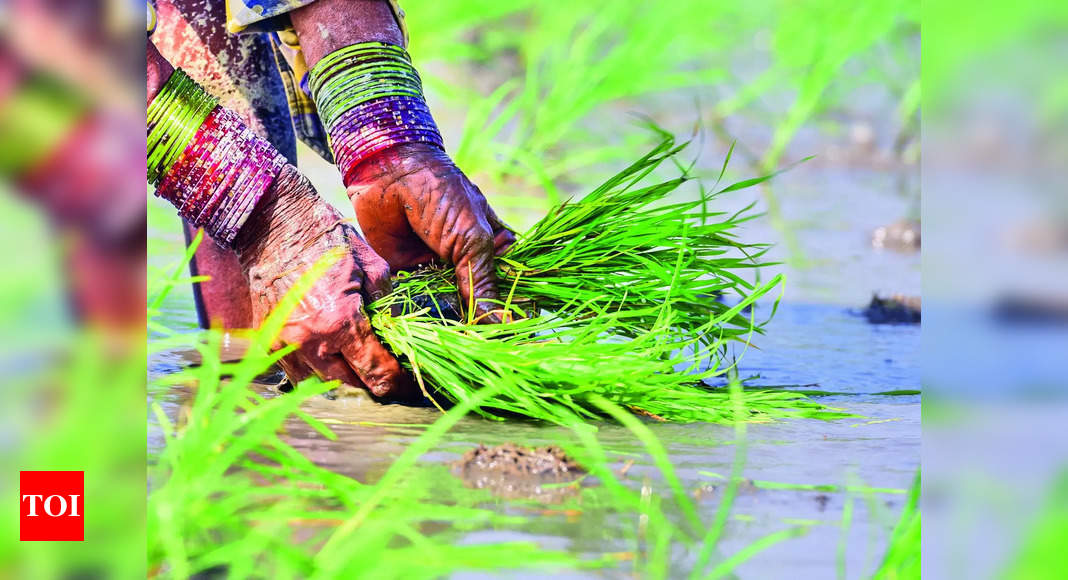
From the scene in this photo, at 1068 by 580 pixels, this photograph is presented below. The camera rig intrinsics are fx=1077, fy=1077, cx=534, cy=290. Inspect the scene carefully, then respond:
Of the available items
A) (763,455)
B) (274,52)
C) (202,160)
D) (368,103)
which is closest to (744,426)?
(763,455)

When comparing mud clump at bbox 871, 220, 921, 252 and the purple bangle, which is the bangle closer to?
the purple bangle

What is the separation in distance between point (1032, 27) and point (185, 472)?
1.04 m

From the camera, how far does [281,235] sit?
2027 millimetres

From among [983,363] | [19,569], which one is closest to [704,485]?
[983,363]

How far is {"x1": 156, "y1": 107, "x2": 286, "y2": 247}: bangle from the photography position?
6.51 ft

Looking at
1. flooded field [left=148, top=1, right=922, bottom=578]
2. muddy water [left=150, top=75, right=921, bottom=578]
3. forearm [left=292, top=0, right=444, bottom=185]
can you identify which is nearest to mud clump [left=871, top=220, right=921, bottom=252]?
flooded field [left=148, top=1, right=922, bottom=578]

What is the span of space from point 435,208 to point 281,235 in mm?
297

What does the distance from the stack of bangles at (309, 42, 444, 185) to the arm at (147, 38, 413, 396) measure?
15 cm

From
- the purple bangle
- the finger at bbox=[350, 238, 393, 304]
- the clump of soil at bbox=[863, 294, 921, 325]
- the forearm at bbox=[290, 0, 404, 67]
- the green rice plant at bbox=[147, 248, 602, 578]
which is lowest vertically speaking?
the green rice plant at bbox=[147, 248, 602, 578]

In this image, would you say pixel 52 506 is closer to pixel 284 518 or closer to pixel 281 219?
pixel 284 518

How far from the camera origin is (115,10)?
87 centimetres

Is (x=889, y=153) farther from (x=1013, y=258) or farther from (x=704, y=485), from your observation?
(x=1013, y=258)

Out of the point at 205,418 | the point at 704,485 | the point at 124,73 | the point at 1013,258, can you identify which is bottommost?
the point at 704,485

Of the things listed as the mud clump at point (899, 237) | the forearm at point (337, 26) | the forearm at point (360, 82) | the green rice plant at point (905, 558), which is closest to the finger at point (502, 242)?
the forearm at point (360, 82)
